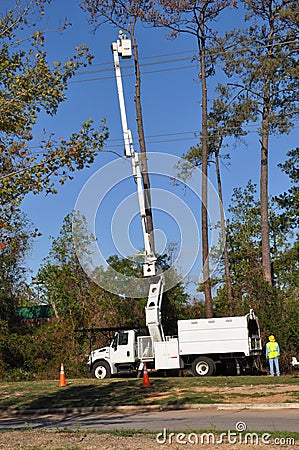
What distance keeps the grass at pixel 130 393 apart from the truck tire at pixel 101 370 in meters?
3.78

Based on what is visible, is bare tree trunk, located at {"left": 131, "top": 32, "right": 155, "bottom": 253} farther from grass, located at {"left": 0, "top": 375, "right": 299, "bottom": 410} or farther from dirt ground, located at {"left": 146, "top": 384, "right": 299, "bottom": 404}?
dirt ground, located at {"left": 146, "top": 384, "right": 299, "bottom": 404}

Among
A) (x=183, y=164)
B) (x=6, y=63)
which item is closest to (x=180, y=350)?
(x=183, y=164)

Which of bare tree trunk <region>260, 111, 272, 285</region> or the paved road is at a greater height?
bare tree trunk <region>260, 111, 272, 285</region>

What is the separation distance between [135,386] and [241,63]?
1827 cm

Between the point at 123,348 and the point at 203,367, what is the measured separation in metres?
3.74

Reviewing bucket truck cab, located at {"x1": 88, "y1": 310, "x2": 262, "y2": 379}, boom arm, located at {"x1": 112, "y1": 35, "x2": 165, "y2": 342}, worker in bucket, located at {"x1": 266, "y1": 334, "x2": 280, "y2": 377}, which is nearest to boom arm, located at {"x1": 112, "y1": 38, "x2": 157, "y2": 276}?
boom arm, located at {"x1": 112, "y1": 35, "x2": 165, "y2": 342}

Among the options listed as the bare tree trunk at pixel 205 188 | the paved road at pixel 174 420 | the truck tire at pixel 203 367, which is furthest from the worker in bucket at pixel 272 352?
the paved road at pixel 174 420

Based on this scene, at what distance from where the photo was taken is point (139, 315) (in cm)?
3875

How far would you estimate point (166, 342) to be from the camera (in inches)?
1203

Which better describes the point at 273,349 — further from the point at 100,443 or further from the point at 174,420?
the point at 100,443

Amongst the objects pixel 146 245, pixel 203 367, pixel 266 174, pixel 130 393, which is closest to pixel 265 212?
pixel 266 174

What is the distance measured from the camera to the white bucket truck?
96.9ft

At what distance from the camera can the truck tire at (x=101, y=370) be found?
31.2 meters

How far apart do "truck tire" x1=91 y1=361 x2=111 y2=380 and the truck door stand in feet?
1.45
